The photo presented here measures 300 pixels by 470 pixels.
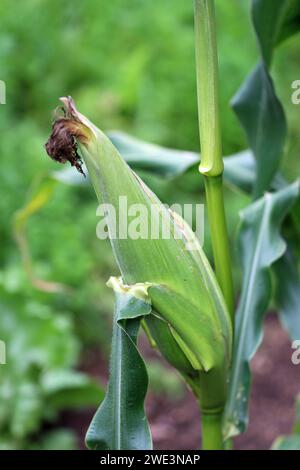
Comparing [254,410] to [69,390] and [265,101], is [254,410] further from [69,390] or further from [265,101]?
[265,101]

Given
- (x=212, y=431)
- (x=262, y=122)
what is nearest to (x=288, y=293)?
(x=262, y=122)

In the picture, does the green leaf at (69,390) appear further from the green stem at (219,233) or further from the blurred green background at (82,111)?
the green stem at (219,233)

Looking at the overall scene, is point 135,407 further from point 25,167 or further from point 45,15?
point 45,15

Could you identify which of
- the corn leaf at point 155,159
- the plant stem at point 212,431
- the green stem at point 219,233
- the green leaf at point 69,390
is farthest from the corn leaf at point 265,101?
the green leaf at point 69,390

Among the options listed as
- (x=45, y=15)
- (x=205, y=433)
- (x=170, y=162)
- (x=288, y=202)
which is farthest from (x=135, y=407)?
(x=45, y=15)

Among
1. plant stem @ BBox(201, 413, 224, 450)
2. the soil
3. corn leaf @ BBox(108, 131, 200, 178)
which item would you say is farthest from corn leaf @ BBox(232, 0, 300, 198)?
the soil
